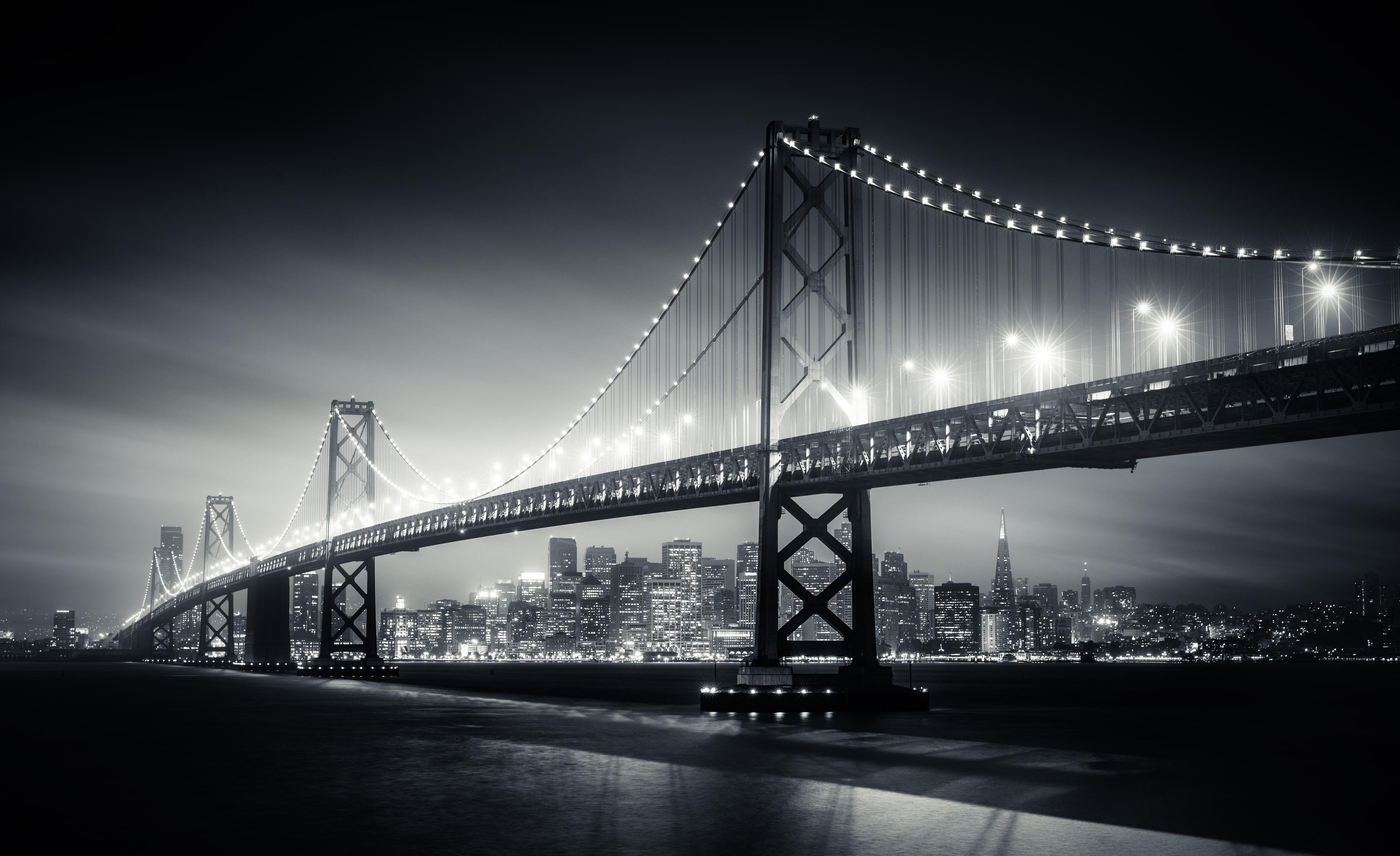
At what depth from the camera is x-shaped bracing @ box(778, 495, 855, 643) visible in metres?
37.5

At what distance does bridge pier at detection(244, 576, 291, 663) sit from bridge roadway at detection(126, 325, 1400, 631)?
219 ft

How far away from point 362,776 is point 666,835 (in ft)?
29.4

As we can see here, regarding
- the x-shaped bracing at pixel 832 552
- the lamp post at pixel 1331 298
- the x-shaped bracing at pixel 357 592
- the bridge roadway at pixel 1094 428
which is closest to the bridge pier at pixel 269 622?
the x-shaped bracing at pixel 357 592

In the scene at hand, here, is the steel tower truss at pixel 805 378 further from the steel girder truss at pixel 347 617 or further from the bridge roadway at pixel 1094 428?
the steel girder truss at pixel 347 617

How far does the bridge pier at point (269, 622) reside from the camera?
108688mm

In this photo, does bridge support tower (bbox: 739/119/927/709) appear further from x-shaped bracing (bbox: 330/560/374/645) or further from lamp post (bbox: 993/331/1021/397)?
x-shaped bracing (bbox: 330/560/374/645)

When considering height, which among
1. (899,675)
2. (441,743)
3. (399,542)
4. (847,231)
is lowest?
(899,675)

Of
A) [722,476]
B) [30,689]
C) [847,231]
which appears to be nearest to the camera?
[847,231]

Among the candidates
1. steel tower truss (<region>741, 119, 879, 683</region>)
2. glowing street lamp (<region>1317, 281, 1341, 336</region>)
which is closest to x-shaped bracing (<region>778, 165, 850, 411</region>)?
steel tower truss (<region>741, 119, 879, 683</region>)

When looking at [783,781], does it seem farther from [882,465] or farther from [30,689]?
[30,689]

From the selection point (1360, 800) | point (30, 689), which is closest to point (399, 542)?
point (30, 689)

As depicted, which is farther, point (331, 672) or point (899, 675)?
point (899, 675)

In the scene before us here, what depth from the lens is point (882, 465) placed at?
→ 120 ft

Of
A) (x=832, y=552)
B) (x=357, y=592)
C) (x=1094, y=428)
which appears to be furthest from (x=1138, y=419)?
(x=357, y=592)
